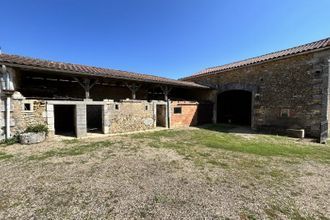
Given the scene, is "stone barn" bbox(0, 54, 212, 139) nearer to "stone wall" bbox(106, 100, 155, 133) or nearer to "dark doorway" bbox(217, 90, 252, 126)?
"stone wall" bbox(106, 100, 155, 133)

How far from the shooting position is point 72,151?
5.68 m

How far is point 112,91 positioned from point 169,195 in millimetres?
10754

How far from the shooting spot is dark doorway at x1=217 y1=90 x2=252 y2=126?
46.3ft

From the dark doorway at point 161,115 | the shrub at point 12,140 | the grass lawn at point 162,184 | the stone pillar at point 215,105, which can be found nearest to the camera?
the grass lawn at point 162,184

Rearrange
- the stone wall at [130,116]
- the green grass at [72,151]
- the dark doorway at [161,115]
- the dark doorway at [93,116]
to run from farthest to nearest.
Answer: the dark doorway at [93,116]
the dark doorway at [161,115]
the stone wall at [130,116]
the green grass at [72,151]

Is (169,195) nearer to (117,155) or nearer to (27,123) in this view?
(117,155)

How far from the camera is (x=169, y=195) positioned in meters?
3.03

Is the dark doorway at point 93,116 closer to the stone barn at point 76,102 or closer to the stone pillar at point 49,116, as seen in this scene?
the stone barn at point 76,102

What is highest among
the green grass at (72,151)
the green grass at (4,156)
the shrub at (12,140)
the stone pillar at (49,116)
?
the stone pillar at (49,116)

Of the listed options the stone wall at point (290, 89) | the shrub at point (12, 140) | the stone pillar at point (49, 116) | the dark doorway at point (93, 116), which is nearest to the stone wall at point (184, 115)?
the stone wall at point (290, 89)

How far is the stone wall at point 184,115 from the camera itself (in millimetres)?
11648

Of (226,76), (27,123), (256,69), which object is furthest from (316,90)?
(27,123)

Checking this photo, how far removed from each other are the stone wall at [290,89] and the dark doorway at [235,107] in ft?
7.84

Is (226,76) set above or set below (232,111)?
above
